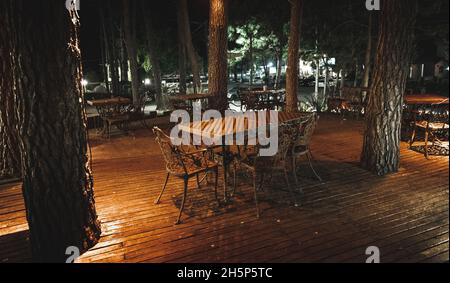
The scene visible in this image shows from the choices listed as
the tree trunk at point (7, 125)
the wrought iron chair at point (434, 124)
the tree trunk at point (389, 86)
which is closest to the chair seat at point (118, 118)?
the tree trunk at point (7, 125)

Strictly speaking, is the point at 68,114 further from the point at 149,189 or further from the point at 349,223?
the point at 349,223

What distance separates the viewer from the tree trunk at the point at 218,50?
24.6ft

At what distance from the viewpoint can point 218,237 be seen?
3205mm

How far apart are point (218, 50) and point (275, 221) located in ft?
16.6

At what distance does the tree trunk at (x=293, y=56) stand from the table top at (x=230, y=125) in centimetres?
371

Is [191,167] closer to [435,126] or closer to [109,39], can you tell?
[435,126]

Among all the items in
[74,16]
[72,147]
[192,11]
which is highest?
[192,11]

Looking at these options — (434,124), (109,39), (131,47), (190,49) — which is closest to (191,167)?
(434,124)

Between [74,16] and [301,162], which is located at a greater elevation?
[74,16]

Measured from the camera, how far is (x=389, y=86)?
4.64 m

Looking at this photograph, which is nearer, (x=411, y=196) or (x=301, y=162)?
(x=411, y=196)

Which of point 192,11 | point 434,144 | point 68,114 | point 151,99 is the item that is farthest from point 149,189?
point 151,99

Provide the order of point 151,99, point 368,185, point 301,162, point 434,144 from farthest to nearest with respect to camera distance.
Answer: point 151,99 < point 434,144 < point 301,162 < point 368,185
